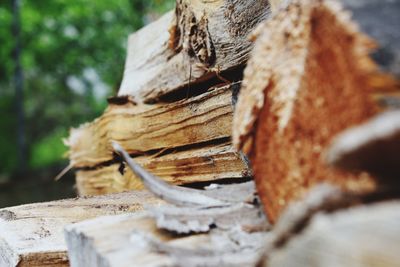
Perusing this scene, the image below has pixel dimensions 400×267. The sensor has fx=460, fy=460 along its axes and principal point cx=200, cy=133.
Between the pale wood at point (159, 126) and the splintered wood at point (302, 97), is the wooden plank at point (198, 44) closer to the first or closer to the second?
the pale wood at point (159, 126)

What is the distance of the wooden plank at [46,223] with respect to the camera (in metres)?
1.28

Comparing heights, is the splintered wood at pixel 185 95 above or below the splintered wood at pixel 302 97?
above

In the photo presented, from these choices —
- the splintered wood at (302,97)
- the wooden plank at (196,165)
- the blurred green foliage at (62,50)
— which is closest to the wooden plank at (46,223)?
the wooden plank at (196,165)

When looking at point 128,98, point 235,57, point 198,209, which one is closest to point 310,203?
point 198,209

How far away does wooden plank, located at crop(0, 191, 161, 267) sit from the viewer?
1.28m

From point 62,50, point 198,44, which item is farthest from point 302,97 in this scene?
point 62,50

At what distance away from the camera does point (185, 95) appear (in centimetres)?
198

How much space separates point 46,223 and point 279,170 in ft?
3.12

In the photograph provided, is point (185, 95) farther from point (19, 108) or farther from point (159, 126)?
point (19, 108)

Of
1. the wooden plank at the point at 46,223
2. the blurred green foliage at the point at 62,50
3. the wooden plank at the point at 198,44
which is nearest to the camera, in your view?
the wooden plank at the point at 46,223

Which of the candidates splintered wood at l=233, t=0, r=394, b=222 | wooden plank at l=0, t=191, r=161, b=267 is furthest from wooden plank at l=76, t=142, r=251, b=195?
splintered wood at l=233, t=0, r=394, b=222

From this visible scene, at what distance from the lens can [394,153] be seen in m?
0.60

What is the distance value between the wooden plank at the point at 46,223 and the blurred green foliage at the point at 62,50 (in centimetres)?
866

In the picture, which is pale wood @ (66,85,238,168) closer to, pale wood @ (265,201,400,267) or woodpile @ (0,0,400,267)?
woodpile @ (0,0,400,267)
